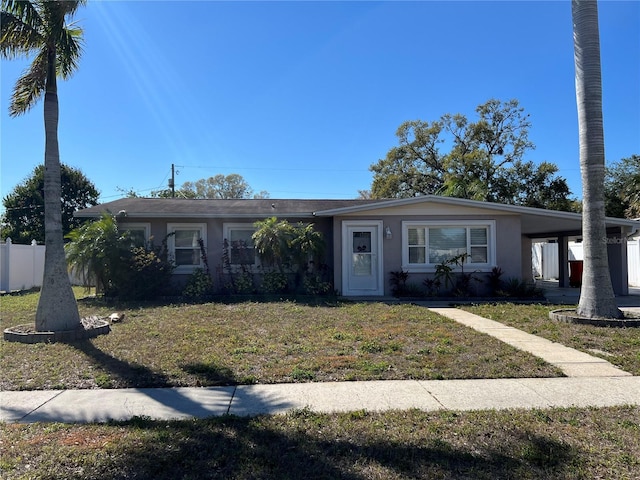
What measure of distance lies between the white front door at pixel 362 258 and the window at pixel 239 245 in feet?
10.1

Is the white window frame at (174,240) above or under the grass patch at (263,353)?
above

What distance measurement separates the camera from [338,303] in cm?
1176

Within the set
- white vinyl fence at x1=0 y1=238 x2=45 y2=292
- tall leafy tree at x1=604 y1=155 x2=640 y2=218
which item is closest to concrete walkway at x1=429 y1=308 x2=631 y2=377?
white vinyl fence at x1=0 y1=238 x2=45 y2=292

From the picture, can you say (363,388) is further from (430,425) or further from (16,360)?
(16,360)

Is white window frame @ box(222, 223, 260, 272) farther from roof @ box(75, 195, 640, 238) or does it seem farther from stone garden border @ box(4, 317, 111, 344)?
stone garden border @ box(4, 317, 111, 344)

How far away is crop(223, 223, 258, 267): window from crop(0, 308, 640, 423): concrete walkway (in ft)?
30.4

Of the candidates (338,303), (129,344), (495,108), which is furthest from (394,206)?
(495,108)

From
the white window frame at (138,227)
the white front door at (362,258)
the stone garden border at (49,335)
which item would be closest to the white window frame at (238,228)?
the white window frame at (138,227)

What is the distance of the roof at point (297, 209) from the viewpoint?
13.0m

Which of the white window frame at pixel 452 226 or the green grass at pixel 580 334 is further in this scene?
the white window frame at pixel 452 226

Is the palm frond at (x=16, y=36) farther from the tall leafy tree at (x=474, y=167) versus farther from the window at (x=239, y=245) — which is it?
the tall leafy tree at (x=474, y=167)

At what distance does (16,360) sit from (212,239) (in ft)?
27.2

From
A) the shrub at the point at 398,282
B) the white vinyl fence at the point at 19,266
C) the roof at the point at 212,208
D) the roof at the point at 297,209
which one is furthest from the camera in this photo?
the white vinyl fence at the point at 19,266

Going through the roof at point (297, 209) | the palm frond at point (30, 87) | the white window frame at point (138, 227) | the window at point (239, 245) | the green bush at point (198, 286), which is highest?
the palm frond at point (30, 87)
